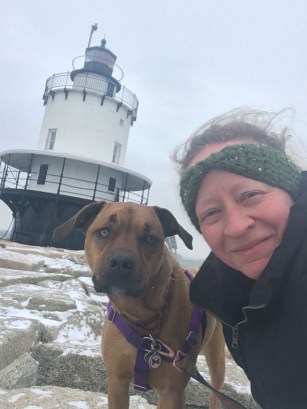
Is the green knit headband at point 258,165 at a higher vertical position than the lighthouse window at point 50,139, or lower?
lower

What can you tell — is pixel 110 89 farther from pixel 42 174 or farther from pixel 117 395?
pixel 117 395

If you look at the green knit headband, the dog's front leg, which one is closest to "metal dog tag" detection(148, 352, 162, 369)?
the dog's front leg

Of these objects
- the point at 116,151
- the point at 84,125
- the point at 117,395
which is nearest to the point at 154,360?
the point at 117,395

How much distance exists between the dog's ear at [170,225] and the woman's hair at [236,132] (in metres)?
0.95

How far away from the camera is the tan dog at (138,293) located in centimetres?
277

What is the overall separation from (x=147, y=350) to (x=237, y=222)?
1281 mm

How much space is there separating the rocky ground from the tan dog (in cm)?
28

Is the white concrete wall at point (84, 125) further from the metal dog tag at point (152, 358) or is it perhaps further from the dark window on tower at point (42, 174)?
the metal dog tag at point (152, 358)

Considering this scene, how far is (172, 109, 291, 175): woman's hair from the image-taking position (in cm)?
222

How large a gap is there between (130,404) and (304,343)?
1.81 meters

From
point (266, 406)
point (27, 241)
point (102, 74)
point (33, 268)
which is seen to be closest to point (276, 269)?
point (266, 406)

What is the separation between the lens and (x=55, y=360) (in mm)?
3355

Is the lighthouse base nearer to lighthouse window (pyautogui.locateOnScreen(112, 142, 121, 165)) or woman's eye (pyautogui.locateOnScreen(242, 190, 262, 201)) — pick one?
lighthouse window (pyautogui.locateOnScreen(112, 142, 121, 165))

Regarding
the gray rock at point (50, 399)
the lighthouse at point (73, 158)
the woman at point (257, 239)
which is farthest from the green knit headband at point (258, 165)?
the lighthouse at point (73, 158)
